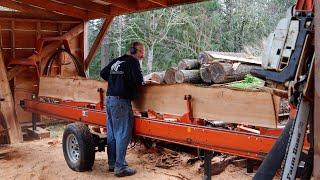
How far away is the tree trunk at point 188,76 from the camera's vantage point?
8.09 m

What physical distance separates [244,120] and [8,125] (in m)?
5.72

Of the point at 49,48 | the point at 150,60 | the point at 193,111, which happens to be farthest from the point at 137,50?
the point at 150,60

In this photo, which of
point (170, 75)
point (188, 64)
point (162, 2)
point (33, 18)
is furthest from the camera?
point (33, 18)

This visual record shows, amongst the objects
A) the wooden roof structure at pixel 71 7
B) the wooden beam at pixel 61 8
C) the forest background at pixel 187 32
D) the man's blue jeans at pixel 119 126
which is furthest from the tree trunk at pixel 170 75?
the forest background at pixel 187 32

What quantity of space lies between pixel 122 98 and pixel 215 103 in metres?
1.70

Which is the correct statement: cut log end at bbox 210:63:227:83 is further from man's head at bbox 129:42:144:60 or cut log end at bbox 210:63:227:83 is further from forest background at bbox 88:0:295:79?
forest background at bbox 88:0:295:79

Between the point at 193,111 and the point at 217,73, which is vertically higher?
the point at 217,73

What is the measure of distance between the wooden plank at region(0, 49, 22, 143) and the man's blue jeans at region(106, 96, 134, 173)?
3035 mm

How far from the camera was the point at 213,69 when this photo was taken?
7.95 m

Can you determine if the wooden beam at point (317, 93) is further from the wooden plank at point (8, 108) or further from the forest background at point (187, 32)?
the forest background at point (187, 32)

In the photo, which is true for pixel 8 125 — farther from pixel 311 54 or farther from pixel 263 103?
pixel 311 54

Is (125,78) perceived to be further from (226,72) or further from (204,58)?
(204,58)

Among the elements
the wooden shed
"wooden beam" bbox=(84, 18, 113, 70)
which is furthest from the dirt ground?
"wooden beam" bbox=(84, 18, 113, 70)

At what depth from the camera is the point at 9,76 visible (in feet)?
28.8
